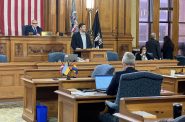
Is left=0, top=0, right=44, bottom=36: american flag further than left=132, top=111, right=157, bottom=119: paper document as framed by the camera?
Yes

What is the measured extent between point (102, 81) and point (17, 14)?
6.80m

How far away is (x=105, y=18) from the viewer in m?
14.0

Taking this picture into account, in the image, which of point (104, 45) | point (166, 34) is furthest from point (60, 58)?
point (166, 34)

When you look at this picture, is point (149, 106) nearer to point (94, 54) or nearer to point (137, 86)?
point (137, 86)

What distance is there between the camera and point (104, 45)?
13.9m

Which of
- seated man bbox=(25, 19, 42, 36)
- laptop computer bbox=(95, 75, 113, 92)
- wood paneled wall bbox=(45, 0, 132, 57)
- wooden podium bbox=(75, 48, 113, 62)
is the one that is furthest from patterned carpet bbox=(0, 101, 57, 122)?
wood paneled wall bbox=(45, 0, 132, 57)

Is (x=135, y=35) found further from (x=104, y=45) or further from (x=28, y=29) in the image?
(x=28, y=29)

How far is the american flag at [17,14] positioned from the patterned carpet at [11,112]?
11.4 feet

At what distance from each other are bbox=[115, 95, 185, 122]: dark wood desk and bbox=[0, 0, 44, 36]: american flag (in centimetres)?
821

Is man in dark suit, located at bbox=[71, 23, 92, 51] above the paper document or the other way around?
above

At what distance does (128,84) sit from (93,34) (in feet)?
25.1

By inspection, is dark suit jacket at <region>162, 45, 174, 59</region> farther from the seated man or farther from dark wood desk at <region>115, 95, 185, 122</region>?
dark wood desk at <region>115, 95, 185, 122</region>

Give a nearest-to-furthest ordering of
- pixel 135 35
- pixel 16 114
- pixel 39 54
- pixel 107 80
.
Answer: pixel 107 80, pixel 16 114, pixel 39 54, pixel 135 35

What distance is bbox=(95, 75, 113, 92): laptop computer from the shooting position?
612 centimetres
